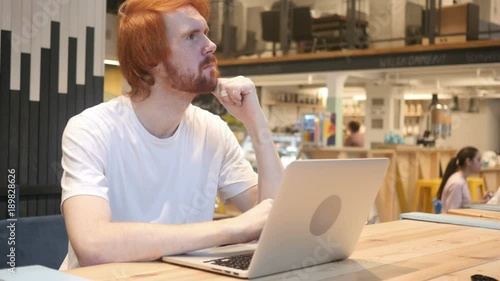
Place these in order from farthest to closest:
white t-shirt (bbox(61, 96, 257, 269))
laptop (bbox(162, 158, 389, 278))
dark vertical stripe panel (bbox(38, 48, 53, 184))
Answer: dark vertical stripe panel (bbox(38, 48, 53, 184)) < white t-shirt (bbox(61, 96, 257, 269)) < laptop (bbox(162, 158, 389, 278))

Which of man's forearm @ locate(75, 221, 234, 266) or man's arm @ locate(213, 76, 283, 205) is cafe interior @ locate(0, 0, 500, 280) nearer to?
man's forearm @ locate(75, 221, 234, 266)

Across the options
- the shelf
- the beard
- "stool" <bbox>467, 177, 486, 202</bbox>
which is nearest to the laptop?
the beard

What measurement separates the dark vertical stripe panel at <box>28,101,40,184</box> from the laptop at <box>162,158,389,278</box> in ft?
5.53

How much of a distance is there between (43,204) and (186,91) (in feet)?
4.76

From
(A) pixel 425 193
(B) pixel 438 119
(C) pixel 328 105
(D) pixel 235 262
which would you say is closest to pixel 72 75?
(D) pixel 235 262

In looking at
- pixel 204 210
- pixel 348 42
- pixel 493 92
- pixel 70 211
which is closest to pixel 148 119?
pixel 204 210

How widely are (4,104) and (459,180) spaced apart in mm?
4292

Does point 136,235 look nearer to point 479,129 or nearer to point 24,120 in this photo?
point 24,120

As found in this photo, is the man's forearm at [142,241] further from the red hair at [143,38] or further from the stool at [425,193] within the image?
the stool at [425,193]

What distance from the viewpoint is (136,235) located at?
1.13 meters

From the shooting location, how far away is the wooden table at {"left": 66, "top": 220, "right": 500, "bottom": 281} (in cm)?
103

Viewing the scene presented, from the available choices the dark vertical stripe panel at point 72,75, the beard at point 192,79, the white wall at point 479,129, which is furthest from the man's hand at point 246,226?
the white wall at point 479,129

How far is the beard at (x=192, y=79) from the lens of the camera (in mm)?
1544

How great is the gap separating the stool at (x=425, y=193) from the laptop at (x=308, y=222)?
713 centimetres
